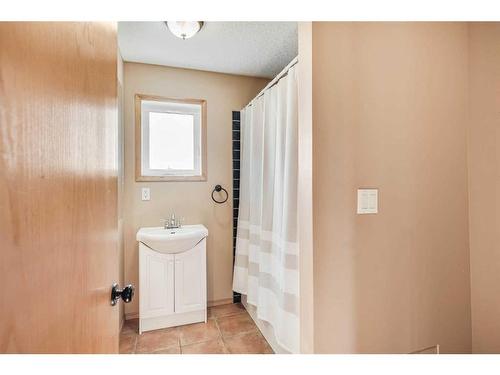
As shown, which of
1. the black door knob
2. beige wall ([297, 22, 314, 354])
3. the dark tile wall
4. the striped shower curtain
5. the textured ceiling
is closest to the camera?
the black door knob

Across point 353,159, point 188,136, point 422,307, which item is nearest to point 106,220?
point 353,159

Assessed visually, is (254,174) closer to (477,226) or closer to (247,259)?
(247,259)

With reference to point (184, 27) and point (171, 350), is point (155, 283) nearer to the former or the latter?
point (171, 350)

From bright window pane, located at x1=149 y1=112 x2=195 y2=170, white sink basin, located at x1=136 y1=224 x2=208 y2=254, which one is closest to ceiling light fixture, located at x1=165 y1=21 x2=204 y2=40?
bright window pane, located at x1=149 y1=112 x2=195 y2=170

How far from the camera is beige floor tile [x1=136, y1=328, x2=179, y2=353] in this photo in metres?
1.82

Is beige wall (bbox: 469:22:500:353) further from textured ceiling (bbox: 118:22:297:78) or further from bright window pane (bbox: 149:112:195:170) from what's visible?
bright window pane (bbox: 149:112:195:170)

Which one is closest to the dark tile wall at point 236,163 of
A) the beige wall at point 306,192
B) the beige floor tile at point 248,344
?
the beige floor tile at point 248,344

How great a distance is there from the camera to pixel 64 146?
17.9 inches

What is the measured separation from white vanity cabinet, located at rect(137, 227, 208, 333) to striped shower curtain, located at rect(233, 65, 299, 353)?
1.30ft

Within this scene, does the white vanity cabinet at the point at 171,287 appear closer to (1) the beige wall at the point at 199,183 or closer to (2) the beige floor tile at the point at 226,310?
(2) the beige floor tile at the point at 226,310

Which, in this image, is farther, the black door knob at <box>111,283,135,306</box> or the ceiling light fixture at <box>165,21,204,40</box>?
the ceiling light fixture at <box>165,21,204,40</box>

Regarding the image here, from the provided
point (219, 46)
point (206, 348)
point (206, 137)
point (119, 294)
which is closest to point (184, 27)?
point (219, 46)

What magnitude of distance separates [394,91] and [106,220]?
1296mm

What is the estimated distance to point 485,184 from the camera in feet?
3.90
